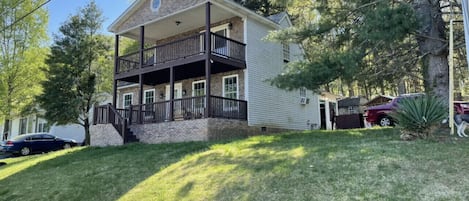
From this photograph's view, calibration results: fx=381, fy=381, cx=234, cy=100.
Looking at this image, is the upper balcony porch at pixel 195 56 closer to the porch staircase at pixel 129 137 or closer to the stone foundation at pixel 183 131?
the stone foundation at pixel 183 131

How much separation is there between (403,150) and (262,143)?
3.93 meters

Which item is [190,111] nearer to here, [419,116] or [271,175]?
[271,175]

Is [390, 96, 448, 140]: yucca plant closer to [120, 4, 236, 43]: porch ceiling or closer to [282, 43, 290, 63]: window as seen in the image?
[120, 4, 236, 43]: porch ceiling

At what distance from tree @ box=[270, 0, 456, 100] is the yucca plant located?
6.12 feet

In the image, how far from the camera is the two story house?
14680 mm

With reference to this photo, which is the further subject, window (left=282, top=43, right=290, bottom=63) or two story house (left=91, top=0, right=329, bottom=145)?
window (left=282, top=43, right=290, bottom=63)

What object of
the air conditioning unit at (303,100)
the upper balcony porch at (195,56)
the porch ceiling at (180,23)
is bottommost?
the air conditioning unit at (303,100)

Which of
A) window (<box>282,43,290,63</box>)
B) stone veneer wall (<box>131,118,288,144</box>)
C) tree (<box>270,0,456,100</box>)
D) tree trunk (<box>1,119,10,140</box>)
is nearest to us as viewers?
tree (<box>270,0,456,100</box>)

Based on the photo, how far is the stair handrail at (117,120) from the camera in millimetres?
15727

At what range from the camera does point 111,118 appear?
656 inches

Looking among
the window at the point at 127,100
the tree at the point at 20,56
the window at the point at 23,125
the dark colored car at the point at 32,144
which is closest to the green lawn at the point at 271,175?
the window at the point at 127,100

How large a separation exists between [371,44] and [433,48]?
6.32ft

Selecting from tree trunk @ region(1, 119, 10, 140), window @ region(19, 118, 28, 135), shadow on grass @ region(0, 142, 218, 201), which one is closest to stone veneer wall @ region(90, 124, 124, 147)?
shadow on grass @ region(0, 142, 218, 201)

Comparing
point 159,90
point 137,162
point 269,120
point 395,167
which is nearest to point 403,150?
point 395,167
